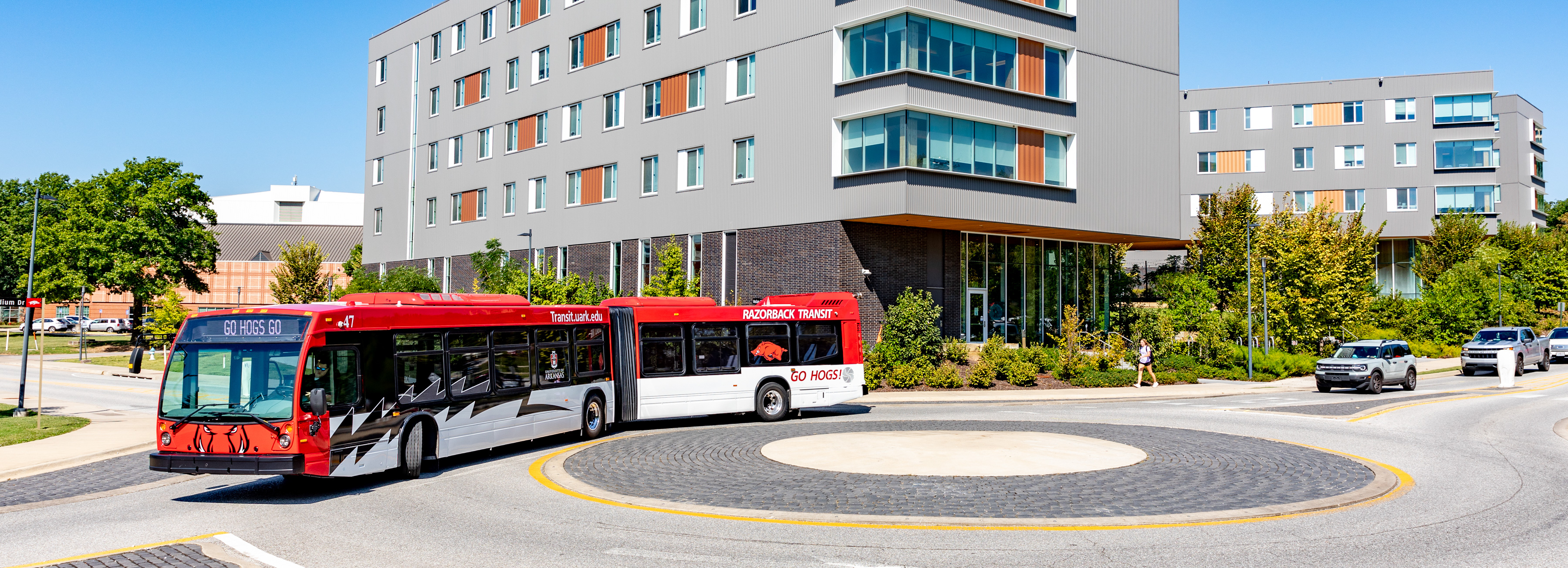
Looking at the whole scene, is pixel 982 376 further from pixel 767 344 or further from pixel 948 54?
pixel 767 344

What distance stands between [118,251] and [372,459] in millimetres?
59778

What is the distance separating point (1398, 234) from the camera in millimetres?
Result: 67812

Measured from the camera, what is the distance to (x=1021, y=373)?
3247cm

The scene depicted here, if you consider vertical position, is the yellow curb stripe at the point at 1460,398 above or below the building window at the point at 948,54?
below

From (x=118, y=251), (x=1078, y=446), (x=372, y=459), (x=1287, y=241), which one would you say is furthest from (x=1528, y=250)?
(x=118, y=251)

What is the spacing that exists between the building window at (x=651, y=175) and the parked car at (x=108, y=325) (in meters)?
66.1

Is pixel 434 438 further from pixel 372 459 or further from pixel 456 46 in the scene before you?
pixel 456 46

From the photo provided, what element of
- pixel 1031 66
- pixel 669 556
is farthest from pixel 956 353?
pixel 669 556

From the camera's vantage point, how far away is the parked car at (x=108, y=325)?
289 ft

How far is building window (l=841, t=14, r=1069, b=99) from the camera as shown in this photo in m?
34.6

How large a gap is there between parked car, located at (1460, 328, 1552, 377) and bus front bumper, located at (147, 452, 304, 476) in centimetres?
4284

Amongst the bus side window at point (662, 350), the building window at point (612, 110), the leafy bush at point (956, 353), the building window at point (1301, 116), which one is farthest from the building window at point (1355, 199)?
the bus side window at point (662, 350)

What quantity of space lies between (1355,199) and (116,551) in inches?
2893

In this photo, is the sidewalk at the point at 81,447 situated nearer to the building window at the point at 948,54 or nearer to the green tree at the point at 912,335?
the green tree at the point at 912,335
